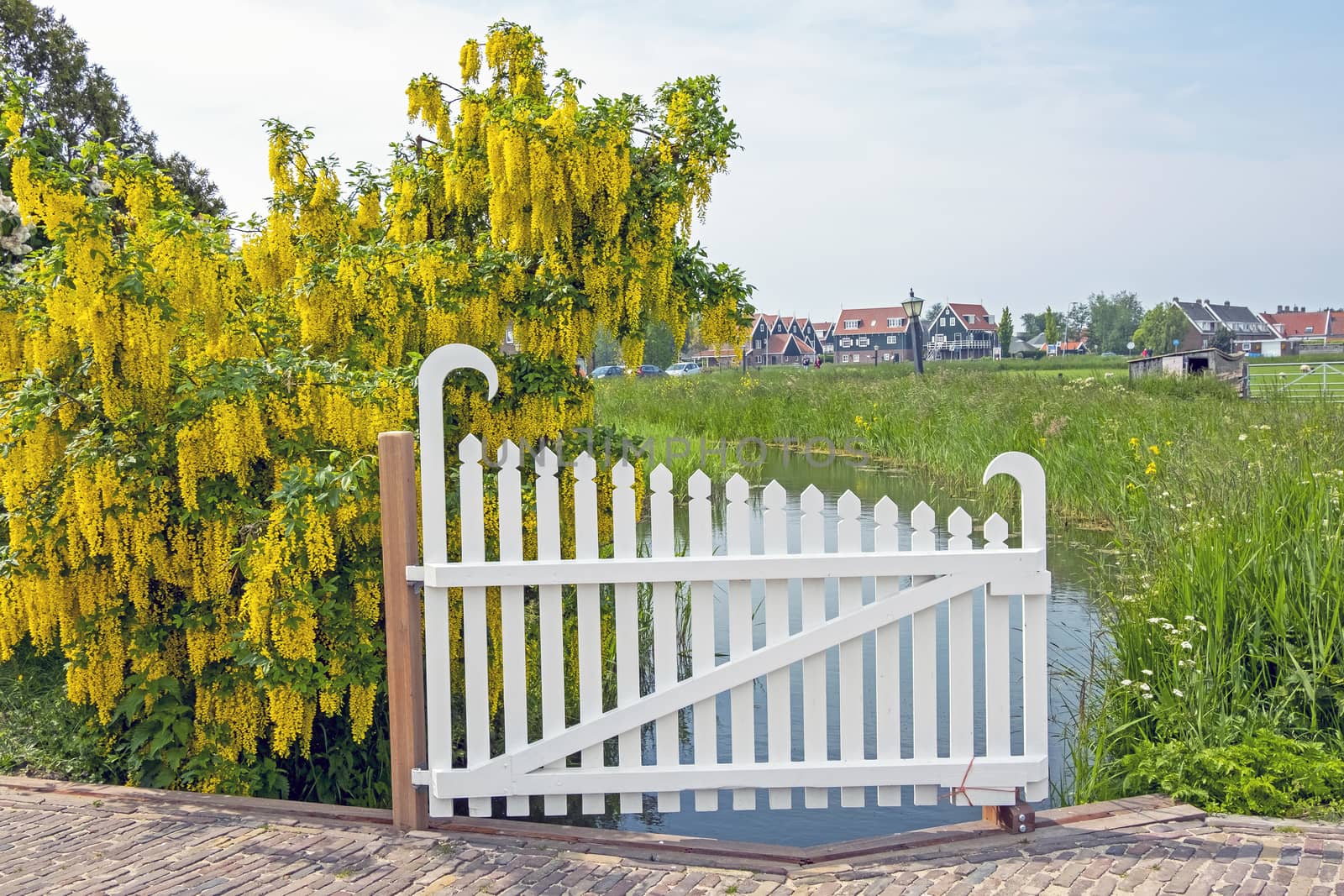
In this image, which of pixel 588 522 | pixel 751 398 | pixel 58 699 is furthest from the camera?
pixel 751 398

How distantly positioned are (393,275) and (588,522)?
2060 millimetres

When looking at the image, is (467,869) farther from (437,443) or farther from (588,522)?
(437,443)

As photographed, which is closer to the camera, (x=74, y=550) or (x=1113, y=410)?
(x=74, y=550)

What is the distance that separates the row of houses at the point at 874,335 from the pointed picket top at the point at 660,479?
8910 cm

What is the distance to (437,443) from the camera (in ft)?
12.4

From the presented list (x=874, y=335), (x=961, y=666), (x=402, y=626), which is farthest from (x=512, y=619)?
(x=874, y=335)

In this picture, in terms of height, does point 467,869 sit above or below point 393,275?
below

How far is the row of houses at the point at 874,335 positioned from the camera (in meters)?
93.6

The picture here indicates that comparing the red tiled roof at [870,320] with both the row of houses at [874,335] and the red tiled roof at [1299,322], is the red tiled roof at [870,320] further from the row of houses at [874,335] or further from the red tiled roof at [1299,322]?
the red tiled roof at [1299,322]

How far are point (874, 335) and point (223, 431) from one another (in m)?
98.3

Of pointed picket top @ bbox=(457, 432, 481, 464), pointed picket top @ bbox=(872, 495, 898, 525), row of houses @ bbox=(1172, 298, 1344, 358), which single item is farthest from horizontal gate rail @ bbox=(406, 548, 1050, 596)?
row of houses @ bbox=(1172, 298, 1344, 358)

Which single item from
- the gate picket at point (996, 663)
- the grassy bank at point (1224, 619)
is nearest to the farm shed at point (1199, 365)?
the grassy bank at point (1224, 619)

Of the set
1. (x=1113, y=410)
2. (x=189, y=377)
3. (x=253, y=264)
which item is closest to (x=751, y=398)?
(x=1113, y=410)

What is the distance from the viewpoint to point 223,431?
417cm
